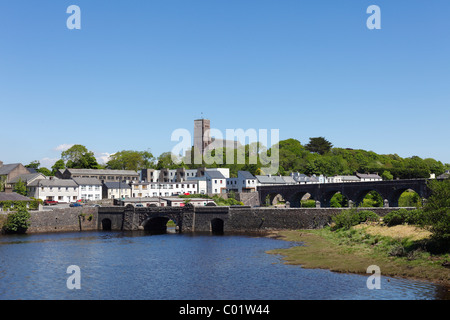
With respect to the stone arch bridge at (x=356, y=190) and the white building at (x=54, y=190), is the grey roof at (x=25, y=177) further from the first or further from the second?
the stone arch bridge at (x=356, y=190)

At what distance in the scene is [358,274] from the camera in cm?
4016

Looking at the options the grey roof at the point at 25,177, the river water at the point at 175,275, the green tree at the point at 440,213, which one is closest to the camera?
the river water at the point at 175,275

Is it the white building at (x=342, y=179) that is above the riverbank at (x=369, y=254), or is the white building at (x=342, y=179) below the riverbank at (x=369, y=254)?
above

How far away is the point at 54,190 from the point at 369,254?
2983 inches

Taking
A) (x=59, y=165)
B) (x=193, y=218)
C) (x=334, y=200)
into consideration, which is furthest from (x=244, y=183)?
(x=59, y=165)

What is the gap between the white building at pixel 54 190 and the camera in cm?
9850

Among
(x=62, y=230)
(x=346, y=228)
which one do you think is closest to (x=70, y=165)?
(x=62, y=230)

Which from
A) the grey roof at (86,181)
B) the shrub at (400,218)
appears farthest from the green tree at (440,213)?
the grey roof at (86,181)

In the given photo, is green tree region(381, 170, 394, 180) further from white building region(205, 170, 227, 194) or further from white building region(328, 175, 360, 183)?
white building region(205, 170, 227, 194)

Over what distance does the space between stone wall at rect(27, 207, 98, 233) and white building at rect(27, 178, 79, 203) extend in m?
20.9

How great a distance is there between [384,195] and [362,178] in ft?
243

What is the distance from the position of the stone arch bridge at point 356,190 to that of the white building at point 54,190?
47.5 meters

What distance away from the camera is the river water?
34.8m

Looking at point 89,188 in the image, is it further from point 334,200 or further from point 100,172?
point 334,200
